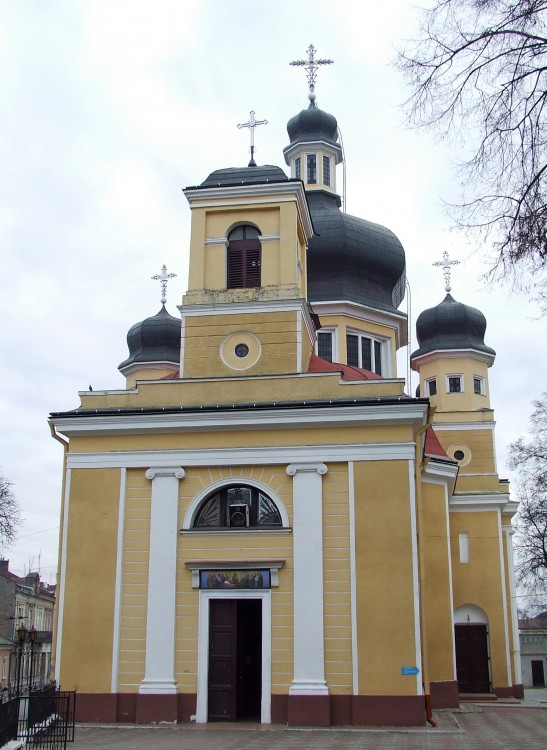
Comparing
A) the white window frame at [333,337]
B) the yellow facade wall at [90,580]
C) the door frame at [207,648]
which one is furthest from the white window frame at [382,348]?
the door frame at [207,648]

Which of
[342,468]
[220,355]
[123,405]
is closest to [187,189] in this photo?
[220,355]

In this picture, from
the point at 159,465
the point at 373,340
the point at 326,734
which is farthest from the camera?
the point at 373,340

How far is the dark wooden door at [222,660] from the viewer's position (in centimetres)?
1812

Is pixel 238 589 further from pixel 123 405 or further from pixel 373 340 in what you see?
pixel 373 340

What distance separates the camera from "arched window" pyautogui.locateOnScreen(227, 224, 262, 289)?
21250 millimetres

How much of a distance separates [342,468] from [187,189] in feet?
25.7

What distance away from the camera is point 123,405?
2002 cm

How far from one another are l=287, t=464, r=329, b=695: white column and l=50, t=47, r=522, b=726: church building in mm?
30

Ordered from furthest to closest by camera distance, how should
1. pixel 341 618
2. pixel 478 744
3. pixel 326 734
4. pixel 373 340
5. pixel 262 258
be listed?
pixel 373 340, pixel 262 258, pixel 341 618, pixel 326 734, pixel 478 744

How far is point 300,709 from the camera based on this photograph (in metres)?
17.4

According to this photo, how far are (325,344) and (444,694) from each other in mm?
11245

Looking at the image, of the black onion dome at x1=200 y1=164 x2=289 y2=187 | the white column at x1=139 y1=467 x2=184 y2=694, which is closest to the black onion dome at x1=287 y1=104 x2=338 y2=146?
the black onion dome at x1=200 y1=164 x2=289 y2=187

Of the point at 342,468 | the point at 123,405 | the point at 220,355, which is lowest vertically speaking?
the point at 342,468

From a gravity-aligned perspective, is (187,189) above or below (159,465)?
above
